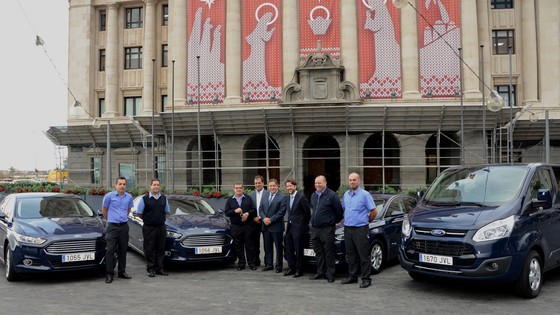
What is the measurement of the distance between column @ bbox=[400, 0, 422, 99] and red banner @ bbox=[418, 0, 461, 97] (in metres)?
0.33

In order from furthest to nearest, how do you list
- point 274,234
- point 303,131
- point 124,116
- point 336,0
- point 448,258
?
1. point 124,116
2. point 336,0
3. point 303,131
4. point 274,234
5. point 448,258

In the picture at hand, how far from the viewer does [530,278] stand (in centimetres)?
696

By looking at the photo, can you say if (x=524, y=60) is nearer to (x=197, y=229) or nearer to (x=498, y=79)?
(x=498, y=79)

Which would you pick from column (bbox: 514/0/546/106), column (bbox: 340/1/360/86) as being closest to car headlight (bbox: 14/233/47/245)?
column (bbox: 340/1/360/86)

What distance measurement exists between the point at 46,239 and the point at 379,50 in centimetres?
2165

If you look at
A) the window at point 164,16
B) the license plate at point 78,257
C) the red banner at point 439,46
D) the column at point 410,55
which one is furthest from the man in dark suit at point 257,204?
the window at point 164,16

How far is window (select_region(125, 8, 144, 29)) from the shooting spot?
116ft

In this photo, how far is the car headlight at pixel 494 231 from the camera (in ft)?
21.9

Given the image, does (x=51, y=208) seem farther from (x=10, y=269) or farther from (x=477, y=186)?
(x=477, y=186)

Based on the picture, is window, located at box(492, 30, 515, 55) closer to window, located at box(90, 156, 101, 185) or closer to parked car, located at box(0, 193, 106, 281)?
parked car, located at box(0, 193, 106, 281)

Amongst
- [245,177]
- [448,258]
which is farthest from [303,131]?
[448,258]

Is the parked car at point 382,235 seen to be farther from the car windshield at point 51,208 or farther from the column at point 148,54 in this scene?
the column at point 148,54

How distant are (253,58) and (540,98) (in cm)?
1681

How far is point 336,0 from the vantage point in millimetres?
26953
